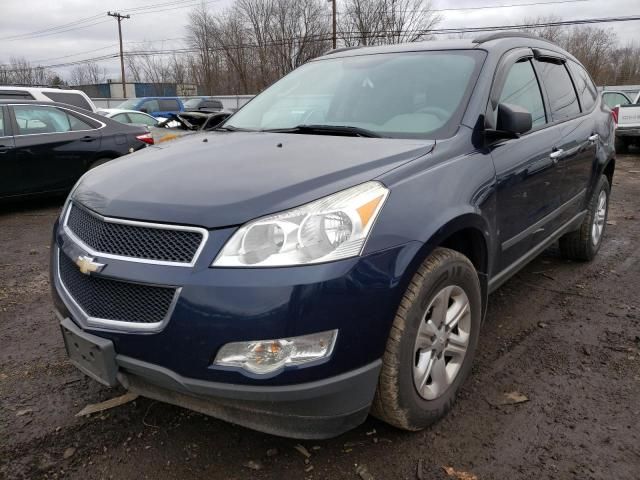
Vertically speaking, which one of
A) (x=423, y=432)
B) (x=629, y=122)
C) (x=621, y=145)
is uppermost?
(x=629, y=122)

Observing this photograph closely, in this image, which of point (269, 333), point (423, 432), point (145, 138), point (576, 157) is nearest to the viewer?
point (269, 333)

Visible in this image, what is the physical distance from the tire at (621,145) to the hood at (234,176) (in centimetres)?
1300

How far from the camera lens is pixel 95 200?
225cm

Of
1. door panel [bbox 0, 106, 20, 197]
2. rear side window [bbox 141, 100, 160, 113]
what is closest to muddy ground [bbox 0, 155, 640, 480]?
door panel [bbox 0, 106, 20, 197]

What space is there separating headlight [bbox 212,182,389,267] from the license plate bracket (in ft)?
1.88

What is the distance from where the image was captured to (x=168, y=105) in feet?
72.8

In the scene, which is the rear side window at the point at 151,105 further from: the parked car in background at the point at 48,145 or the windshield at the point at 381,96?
the windshield at the point at 381,96

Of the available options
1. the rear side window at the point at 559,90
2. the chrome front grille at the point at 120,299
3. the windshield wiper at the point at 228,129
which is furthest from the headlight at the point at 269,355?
the rear side window at the point at 559,90

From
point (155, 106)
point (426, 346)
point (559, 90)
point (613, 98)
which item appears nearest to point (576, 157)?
point (559, 90)

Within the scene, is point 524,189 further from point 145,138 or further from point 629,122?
point 629,122

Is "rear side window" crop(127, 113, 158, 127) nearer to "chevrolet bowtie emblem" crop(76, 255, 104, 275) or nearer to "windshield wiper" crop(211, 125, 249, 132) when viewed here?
"windshield wiper" crop(211, 125, 249, 132)

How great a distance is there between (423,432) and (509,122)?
158cm

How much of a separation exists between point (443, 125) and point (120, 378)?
1.91 m

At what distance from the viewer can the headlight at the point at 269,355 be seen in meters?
1.82
